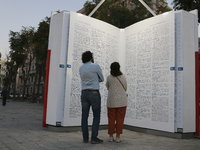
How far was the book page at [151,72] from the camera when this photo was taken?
580 cm

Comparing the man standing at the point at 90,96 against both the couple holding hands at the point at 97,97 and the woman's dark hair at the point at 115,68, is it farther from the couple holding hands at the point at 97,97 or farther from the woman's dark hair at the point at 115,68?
the woman's dark hair at the point at 115,68

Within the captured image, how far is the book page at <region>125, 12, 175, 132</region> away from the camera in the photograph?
580 cm

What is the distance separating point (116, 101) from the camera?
4.84m

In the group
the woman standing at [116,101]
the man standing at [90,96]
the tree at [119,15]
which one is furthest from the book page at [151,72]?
the tree at [119,15]

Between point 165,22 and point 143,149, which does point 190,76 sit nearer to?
point 165,22

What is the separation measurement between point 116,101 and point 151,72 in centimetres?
200

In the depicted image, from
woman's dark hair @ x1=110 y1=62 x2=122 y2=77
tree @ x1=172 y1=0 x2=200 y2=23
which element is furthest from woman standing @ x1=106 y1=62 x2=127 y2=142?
tree @ x1=172 y1=0 x2=200 y2=23

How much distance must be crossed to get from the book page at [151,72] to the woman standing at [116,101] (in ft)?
4.95

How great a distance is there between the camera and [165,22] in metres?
6.09

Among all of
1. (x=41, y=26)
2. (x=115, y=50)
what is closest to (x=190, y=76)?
(x=115, y=50)

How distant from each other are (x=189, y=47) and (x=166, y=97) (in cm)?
150

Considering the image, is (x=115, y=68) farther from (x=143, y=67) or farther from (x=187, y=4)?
(x=187, y=4)

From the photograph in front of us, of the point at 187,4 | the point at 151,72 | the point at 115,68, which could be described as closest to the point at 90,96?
the point at 115,68

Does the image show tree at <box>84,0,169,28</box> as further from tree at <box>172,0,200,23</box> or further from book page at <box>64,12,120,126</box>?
book page at <box>64,12,120,126</box>
